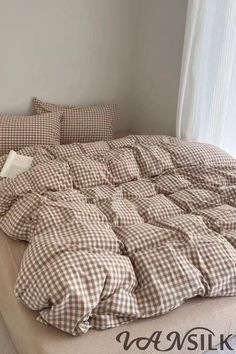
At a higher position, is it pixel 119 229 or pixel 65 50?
pixel 65 50

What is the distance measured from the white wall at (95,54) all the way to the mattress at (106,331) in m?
1.58

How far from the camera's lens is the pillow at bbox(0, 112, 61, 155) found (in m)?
2.27

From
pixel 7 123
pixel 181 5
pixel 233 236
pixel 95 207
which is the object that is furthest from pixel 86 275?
pixel 181 5

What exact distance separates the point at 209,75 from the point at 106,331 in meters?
1.74

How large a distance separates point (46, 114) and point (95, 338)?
1.68m

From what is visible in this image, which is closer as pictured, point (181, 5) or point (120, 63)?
point (181, 5)

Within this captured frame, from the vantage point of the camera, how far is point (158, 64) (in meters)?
2.74

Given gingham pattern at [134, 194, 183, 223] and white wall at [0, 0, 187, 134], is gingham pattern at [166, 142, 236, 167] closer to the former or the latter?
gingham pattern at [134, 194, 183, 223]

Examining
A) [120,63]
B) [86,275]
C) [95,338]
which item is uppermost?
[120,63]

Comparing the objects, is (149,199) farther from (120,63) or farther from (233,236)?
(120,63)

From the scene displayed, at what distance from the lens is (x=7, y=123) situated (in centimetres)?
229

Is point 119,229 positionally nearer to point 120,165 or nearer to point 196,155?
point 120,165

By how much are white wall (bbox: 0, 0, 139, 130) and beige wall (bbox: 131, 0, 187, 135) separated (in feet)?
0.32

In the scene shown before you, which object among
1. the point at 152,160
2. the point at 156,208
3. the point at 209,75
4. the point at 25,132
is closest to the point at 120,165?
the point at 152,160
